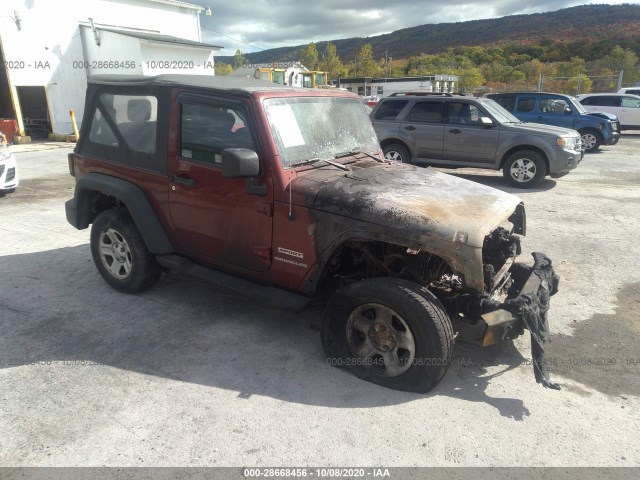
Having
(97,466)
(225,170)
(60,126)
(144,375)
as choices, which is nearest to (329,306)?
(225,170)

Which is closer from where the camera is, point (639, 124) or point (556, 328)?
point (556, 328)

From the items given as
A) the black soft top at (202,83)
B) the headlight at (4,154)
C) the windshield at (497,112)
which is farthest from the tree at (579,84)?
the black soft top at (202,83)

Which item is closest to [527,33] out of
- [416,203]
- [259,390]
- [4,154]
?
[4,154]

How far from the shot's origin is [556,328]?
13.0 feet

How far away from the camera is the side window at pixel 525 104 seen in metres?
13.2

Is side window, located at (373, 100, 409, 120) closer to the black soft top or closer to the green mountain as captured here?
the black soft top

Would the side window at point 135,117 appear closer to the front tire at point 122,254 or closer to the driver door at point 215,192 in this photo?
the driver door at point 215,192

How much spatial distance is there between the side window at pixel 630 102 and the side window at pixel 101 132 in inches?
800

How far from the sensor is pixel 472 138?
31.9 ft

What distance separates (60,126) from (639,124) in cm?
2320

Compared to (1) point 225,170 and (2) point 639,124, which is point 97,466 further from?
(2) point 639,124

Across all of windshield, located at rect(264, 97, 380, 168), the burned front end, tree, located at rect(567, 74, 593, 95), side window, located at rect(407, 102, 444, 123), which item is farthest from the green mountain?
the burned front end

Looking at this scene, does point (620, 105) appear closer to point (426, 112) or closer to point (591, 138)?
point (591, 138)

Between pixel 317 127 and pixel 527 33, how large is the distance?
364ft
